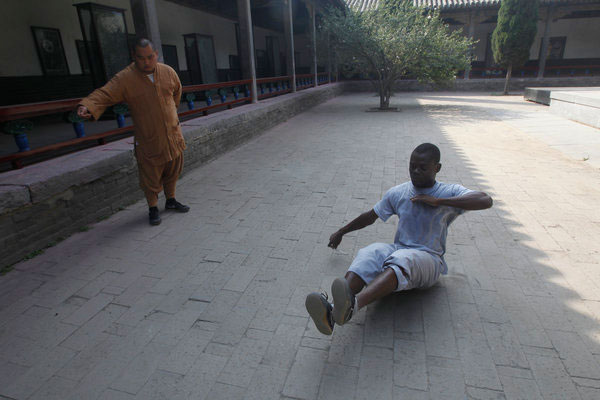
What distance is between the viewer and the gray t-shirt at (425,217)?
231 cm

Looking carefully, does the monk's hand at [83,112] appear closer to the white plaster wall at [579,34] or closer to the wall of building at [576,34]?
the wall of building at [576,34]

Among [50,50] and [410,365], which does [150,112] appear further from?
[50,50]

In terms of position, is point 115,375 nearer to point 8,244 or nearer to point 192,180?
point 8,244

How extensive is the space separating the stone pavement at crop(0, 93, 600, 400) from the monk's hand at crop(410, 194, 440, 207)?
0.72 meters

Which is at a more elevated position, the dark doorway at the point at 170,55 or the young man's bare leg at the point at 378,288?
the dark doorway at the point at 170,55

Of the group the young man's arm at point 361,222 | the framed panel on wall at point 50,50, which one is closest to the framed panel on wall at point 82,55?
the framed panel on wall at point 50,50

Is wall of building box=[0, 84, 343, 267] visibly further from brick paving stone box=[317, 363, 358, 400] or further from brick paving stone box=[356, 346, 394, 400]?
brick paving stone box=[356, 346, 394, 400]

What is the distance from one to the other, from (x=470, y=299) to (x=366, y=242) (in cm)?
108

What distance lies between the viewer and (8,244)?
3.06 m

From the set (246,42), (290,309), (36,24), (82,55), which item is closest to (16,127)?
(290,309)

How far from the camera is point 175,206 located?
4.26 m

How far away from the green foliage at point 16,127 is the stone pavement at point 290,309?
119 cm

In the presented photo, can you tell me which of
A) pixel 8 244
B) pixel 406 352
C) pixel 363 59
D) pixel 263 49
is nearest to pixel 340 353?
pixel 406 352

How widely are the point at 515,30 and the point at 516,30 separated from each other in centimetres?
4
